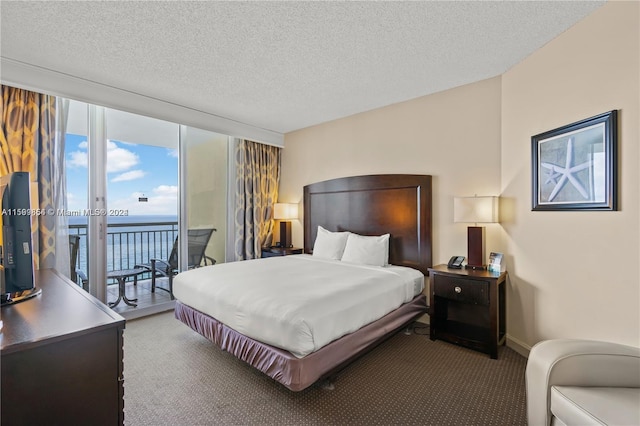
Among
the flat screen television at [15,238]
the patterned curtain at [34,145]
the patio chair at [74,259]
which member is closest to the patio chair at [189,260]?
the patio chair at [74,259]

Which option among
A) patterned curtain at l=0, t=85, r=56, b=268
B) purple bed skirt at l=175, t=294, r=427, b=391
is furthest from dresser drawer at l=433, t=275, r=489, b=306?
patterned curtain at l=0, t=85, r=56, b=268

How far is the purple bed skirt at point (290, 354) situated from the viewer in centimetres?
183

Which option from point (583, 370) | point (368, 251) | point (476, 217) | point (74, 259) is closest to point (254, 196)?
point (368, 251)

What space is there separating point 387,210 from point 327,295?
186 cm

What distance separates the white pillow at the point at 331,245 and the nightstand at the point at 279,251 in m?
0.68

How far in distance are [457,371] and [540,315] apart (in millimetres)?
863

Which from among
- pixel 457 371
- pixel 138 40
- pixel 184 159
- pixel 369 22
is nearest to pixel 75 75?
pixel 138 40

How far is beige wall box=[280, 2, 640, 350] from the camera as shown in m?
1.85

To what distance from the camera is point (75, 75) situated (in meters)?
2.91

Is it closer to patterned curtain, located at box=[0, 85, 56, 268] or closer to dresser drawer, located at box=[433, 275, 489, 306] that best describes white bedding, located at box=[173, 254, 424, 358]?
dresser drawer, located at box=[433, 275, 489, 306]

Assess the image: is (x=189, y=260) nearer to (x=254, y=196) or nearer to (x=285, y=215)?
(x=254, y=196)

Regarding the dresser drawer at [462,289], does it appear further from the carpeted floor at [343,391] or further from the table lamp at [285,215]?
the table lamp at [285,215]

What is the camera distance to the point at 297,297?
211cm

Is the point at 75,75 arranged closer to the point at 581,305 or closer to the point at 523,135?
the point at 523,135
